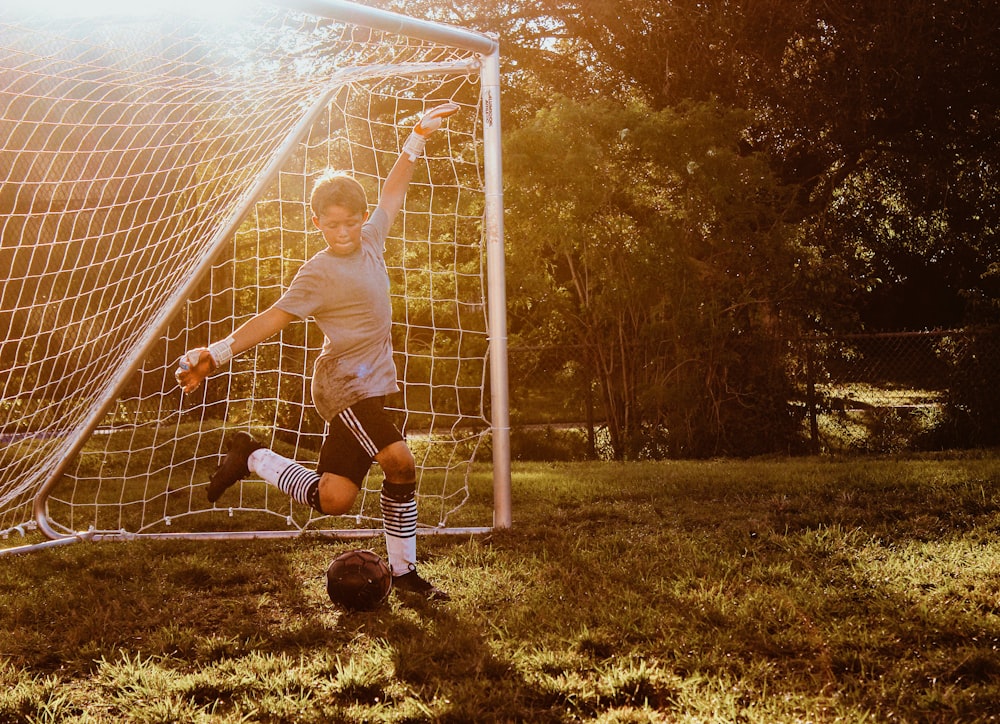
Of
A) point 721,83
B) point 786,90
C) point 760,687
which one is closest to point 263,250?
point 721,83

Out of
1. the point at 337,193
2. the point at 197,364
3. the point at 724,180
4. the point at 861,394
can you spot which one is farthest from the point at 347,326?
the point at 861,394

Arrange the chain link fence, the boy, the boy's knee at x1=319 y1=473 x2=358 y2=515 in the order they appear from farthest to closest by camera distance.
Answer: the chain link fence → the boy's knee at x1=319 y1=473 x2=358 y2=515 → the boy

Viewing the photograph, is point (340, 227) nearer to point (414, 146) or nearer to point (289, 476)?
point (414, 146)

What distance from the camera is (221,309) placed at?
1092 centimetres

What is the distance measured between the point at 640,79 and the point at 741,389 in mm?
5202

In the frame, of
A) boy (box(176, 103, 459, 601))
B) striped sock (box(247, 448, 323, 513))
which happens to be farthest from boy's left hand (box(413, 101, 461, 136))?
striped sock (box(247, 448, 323, 513))

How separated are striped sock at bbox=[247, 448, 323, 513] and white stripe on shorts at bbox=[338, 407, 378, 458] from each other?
1.26 ft

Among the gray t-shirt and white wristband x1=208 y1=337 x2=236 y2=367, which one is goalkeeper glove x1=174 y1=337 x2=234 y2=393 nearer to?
white wristband x1=208 y1=337 x2=236 y2=367

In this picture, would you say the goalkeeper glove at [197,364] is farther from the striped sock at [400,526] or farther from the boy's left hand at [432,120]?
the boy's left hand at [432,120]

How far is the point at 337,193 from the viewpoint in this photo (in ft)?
12.8

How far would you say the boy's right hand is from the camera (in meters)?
3.52

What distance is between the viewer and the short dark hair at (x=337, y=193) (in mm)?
3910

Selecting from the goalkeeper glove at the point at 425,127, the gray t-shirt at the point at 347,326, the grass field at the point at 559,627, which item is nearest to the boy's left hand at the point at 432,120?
the goalkeeper glove at the point at 425,127

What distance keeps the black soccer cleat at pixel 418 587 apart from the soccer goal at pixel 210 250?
1071 millimetres
